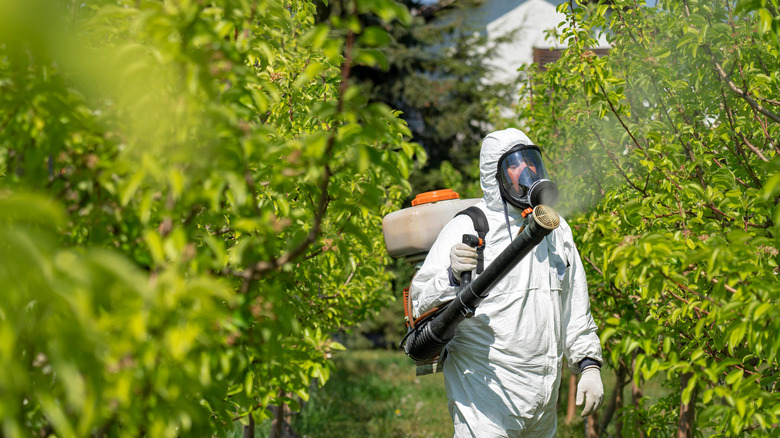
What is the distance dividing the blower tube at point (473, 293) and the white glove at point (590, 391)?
0.68 meters

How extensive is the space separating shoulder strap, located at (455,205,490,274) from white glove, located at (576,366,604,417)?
27.4 inches

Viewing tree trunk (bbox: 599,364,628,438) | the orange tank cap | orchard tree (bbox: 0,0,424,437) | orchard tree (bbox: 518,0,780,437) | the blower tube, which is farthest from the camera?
tree trunk (bbox: 599,364,628,438)

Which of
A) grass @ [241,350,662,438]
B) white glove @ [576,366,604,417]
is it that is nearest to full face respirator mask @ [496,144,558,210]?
white glove @ [576,366,604,417]

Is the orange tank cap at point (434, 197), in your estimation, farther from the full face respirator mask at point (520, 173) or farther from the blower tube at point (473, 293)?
the blower tube at point (473, 293)

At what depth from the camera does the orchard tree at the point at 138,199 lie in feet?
3.08

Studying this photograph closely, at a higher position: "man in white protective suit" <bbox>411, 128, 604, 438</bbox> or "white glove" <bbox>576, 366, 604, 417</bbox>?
"man in white protective suit" <bbox>411, 128, 604, 438</bbox>

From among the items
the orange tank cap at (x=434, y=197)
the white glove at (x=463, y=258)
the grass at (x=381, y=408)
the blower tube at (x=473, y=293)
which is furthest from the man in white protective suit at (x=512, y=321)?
the grass at (x=381, y=408)

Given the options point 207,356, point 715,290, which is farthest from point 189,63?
point 715,290

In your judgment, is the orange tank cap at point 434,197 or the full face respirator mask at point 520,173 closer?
the full face respirator mask at point 520,173

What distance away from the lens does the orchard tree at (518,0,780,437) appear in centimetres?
156

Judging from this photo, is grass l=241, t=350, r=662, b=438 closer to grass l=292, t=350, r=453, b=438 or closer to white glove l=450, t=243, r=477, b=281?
grass l=292, t=350, r=453, b=438

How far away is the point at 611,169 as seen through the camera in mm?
3297

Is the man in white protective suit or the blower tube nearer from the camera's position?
the blower tube

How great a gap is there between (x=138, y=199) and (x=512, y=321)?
1892 mm
